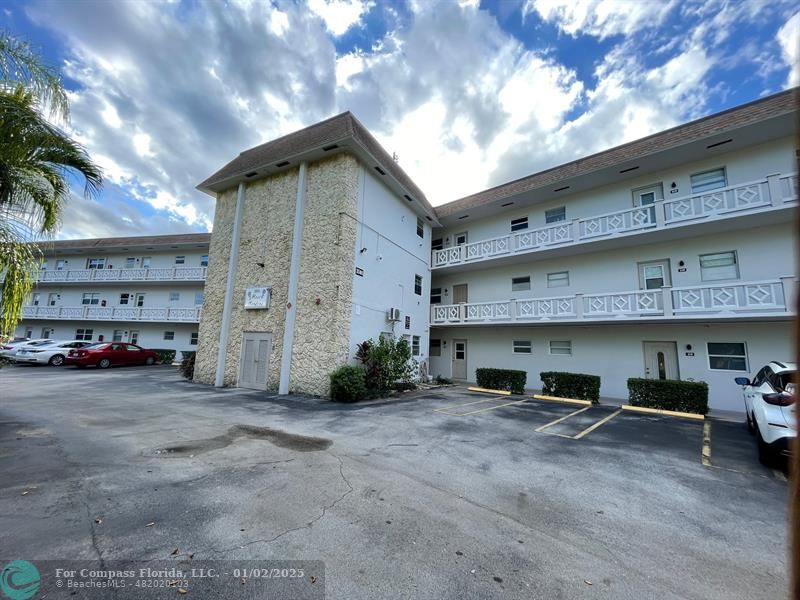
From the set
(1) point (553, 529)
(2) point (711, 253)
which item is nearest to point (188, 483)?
(1) point (553, 529)

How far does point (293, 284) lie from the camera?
44.1 ft

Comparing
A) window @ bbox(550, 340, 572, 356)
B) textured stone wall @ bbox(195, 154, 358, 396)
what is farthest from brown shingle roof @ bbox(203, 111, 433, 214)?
window @ bbox(550, 340, 572, 356)

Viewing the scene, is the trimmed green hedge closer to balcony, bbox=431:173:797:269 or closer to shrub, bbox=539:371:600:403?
shrub, bbox=539:371:600:403

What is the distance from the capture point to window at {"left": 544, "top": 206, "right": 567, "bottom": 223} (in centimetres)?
1667

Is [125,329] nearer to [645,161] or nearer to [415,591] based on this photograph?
[415,591]

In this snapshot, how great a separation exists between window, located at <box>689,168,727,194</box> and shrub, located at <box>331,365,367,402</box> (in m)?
14.7

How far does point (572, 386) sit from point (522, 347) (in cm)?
374

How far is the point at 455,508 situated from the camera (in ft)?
13.8

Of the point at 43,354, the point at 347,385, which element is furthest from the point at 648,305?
the point at 43,354

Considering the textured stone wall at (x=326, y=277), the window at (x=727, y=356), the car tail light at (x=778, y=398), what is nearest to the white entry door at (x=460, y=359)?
the textured stone wall at (x=326, y=277)

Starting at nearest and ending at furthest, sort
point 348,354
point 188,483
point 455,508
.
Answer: point 455,508 < point 188,483 < point 348,354

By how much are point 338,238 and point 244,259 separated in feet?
17.2

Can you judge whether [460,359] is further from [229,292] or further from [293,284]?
[229,292]

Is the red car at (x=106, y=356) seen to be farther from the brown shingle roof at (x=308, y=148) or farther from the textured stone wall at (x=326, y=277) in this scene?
the textured stone wall at (x=326, y=277)
